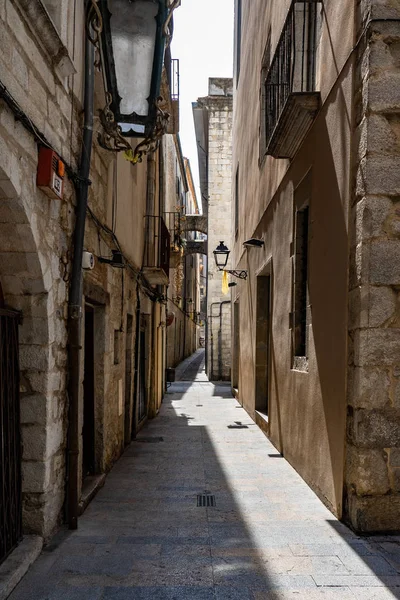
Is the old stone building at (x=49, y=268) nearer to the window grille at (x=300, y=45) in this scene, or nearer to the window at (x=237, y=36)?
the window grille at (x=300, y=45)

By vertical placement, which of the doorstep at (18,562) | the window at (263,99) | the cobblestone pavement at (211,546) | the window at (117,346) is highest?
the window at (263,99)

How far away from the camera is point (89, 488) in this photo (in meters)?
5.21

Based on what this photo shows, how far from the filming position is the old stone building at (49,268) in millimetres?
3252

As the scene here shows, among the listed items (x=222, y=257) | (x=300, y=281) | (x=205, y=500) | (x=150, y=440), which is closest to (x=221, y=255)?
(x=222, y=257)

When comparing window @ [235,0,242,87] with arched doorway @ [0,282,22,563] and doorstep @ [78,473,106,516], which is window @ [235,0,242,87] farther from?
arched doorway @ [0,282,22,563]

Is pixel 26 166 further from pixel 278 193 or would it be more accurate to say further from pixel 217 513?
pixel 278 193

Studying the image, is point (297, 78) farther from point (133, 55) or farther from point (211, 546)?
point (211, 546)

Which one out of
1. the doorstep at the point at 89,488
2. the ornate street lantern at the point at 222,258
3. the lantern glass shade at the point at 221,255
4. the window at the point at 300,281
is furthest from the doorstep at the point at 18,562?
the lantern glass shade at the point at 221,255

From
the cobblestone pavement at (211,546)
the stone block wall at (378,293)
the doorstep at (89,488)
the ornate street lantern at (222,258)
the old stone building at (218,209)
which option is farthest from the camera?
the old stone building at (218,209)

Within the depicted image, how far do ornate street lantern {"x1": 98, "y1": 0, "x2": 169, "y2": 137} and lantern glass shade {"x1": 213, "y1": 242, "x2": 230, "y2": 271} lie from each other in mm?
10404

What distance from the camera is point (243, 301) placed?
1270 centimetres

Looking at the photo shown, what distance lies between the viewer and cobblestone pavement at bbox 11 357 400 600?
10.6 feet

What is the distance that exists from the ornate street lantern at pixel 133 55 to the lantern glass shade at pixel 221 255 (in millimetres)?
10404

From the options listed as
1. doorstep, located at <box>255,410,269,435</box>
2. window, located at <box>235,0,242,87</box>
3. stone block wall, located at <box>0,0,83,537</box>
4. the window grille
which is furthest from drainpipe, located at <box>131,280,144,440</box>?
window, located at <box>235,0,242,87</box>
